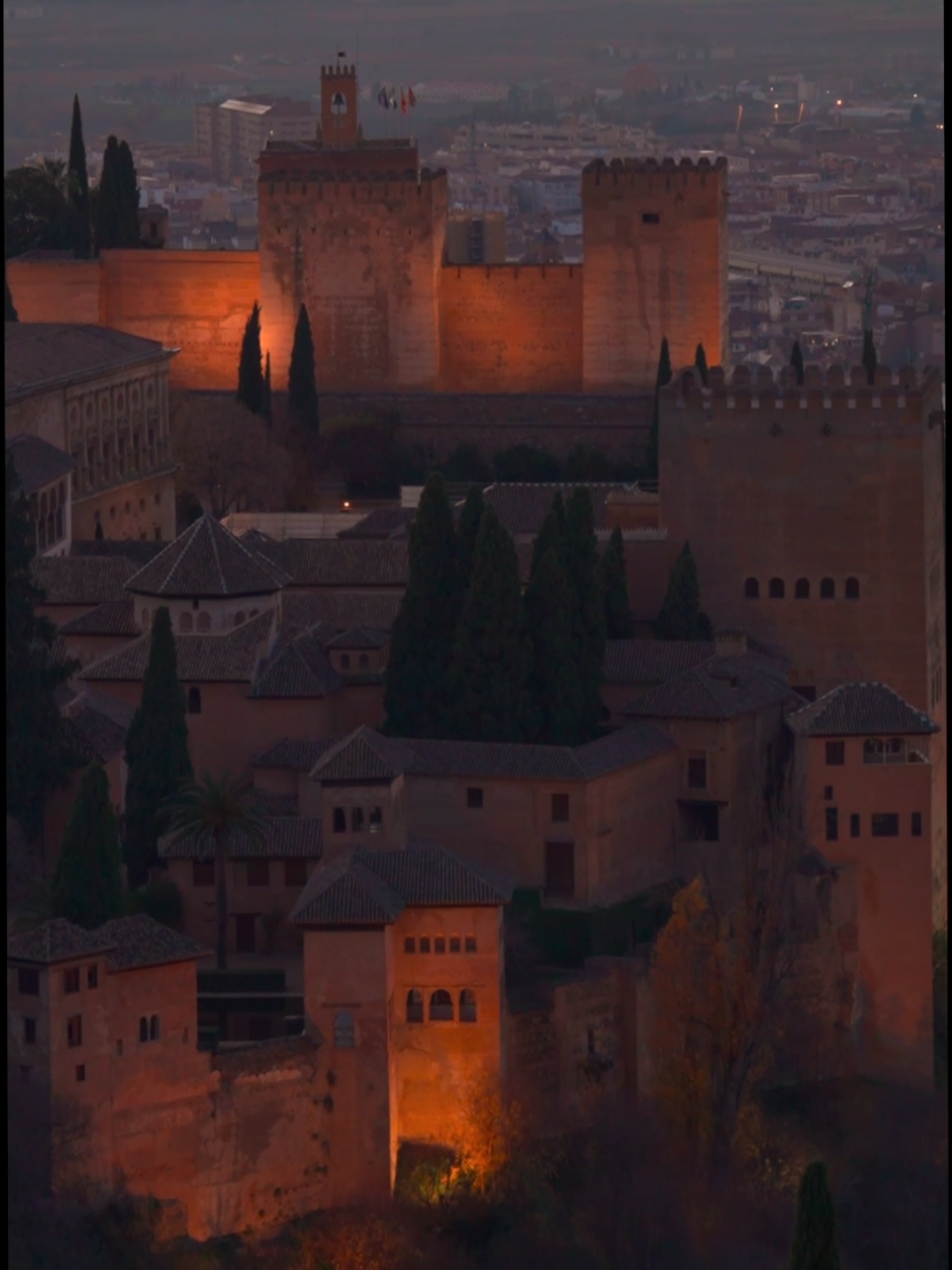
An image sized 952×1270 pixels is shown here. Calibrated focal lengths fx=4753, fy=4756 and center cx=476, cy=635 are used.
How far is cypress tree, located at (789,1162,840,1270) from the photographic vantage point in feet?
98.9

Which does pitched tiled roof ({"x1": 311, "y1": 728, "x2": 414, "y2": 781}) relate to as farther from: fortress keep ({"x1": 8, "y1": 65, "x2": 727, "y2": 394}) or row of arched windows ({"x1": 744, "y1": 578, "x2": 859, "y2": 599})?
fortress keep ({"x1": 8, "y1": 65, "x2": 727, "y2": 394})

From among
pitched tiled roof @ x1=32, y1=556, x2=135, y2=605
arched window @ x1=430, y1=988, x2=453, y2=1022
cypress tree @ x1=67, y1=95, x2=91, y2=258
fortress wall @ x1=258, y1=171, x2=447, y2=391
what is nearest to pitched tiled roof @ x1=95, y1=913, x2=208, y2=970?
arched window @ x1=430, y1=988, x2=453, y2=1022

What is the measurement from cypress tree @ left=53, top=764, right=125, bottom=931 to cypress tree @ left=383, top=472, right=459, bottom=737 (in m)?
4.77

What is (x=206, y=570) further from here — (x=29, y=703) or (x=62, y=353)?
(x=62, y=353)

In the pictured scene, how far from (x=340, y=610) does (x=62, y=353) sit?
11.8 m

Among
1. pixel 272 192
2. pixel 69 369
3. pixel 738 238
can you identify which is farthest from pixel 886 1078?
pixel 738 238

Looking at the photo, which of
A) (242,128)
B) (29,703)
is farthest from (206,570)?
(242,128)

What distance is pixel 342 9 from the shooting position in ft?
256

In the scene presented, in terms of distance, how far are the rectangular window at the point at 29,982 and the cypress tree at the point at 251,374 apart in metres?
21.8

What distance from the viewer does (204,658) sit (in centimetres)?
3812

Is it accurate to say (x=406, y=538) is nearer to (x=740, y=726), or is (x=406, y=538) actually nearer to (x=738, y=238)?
(x=740, y=726)

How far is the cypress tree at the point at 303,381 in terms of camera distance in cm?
5316

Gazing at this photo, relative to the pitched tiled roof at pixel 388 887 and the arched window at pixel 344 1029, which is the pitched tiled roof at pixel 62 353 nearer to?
the pitched tiled roof at pixel 388 887

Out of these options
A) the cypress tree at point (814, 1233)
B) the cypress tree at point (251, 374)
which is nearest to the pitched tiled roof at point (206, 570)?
the cypress tree at point (814, 1233)
